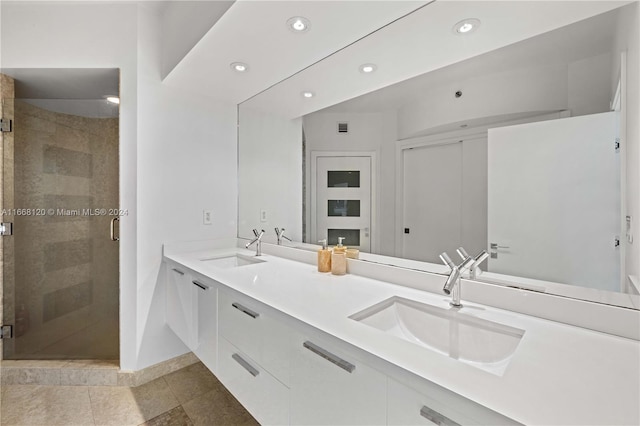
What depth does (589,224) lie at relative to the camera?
989 mm

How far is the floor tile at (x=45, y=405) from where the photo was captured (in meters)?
1.67

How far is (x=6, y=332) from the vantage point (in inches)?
81.7

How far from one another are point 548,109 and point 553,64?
0.15m

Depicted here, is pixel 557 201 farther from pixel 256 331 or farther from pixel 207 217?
pixel 207 217

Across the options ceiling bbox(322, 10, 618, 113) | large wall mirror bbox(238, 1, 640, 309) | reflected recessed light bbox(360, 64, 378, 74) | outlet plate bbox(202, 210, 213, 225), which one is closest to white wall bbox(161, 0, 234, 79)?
large wall mirror bbox(238, 1, 640, 309)

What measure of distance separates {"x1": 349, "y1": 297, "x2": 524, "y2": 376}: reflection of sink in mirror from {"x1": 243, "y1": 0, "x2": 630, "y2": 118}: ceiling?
1031 millimetres

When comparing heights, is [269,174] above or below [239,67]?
below

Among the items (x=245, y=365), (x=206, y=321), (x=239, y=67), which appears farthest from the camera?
(x=239, y=67)

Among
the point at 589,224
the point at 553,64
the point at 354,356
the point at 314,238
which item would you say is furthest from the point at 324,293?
the point at 553,64

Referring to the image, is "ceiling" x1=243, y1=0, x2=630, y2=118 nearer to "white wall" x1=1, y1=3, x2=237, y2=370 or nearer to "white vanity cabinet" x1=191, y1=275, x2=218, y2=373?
"white wall" x1=1, y1=3, x2=237, y2=370

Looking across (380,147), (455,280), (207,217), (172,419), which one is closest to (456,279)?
(455,280)

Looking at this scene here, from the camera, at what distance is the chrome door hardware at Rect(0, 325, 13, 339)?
6.75 ft

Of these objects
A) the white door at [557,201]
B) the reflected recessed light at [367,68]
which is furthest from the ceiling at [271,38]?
the white door at [557,201]

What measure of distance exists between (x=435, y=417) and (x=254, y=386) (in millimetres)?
806
